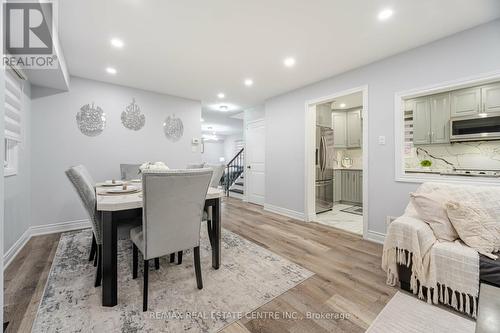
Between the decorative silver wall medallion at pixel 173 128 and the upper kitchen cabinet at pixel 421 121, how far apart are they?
4690 mm

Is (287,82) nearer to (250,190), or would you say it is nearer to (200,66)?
(200,66)

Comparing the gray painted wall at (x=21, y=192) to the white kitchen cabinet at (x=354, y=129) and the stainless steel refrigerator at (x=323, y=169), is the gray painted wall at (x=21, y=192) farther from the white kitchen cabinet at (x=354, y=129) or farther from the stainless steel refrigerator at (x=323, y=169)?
the white kitchen cabinet at (x=354, y=129)

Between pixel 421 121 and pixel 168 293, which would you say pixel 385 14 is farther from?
pixel 168 293

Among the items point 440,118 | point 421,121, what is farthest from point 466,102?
point 421,121

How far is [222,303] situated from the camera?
1604 mm

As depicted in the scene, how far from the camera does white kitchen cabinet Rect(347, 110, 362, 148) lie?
5.20 meters

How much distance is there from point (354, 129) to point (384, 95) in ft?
8.64

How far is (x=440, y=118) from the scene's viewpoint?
358 centimetres

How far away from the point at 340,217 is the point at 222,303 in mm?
3174

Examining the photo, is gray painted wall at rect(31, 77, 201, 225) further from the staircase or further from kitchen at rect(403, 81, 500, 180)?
kitchen at rect(403, 81, 500, 180)

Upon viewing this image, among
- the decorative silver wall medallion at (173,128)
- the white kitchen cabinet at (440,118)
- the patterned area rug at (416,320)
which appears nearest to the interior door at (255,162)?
the decorative silver wall medallion at (173,128)

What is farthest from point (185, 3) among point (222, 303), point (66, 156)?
point (66, 156)

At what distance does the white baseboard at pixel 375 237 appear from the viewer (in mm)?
2795

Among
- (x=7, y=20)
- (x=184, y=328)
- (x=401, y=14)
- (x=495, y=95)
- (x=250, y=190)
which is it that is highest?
(x=401, y=14)
